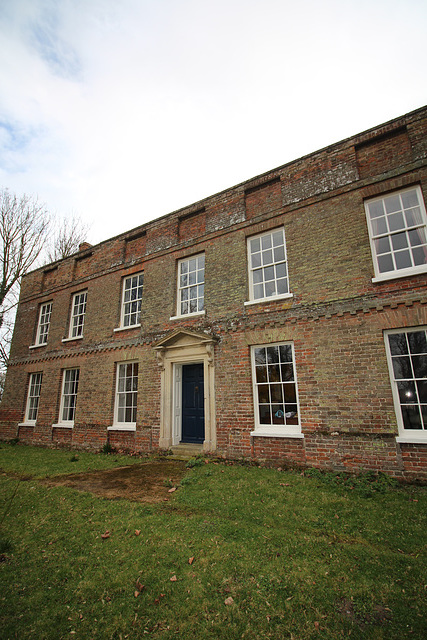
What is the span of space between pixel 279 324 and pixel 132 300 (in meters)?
6.19

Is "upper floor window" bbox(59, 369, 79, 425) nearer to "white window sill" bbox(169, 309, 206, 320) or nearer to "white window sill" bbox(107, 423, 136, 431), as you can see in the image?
"white window sill" bbox(107, 423, 136, 431)

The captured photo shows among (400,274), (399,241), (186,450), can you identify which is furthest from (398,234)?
(186,450)

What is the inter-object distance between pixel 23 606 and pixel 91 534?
4.58 ft

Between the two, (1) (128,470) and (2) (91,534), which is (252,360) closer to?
(1) (128,470)

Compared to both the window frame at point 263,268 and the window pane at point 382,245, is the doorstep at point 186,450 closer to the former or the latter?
the window frame at point 263,268

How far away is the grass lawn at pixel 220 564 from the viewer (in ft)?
8.17

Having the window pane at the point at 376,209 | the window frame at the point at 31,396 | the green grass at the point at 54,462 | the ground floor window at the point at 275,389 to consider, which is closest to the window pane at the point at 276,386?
the ground floor window at the point at 275,389

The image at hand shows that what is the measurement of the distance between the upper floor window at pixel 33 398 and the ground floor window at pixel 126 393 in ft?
17.2

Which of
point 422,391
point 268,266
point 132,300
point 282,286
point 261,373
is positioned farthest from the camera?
point 132,300

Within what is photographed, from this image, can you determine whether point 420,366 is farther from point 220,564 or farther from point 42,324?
point 42,324

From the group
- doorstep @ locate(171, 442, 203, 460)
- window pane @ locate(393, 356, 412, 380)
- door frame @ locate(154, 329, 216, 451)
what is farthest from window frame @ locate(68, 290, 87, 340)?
window pane @ locate(393, 356, 412, 380)

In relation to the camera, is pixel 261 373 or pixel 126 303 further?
pixel 126 303

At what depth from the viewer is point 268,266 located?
8695 millimetres

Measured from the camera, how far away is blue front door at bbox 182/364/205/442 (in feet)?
30.8
